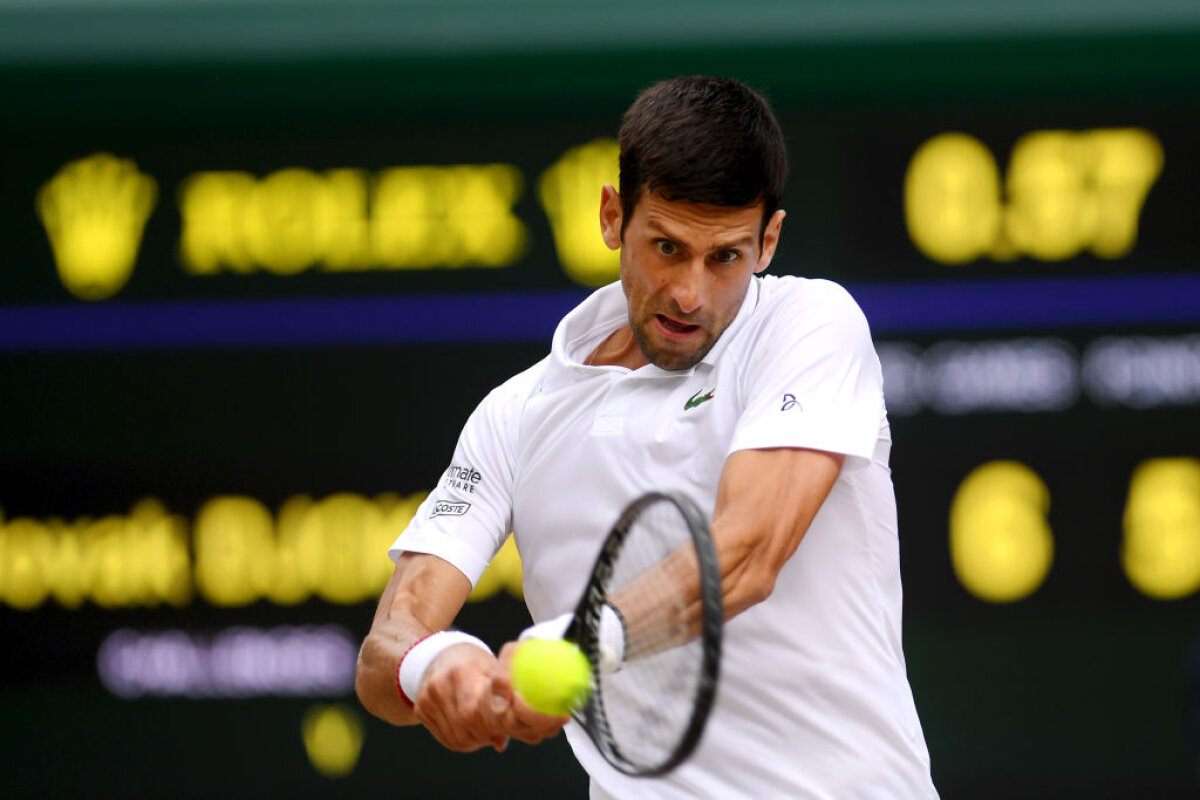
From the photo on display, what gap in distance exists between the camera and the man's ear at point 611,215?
2615mm

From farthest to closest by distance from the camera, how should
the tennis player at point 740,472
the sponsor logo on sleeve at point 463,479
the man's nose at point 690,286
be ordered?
the sponsor logo on sleeve at point 463,479, the man's nose at point 690,286, the tennis player at point 740,472

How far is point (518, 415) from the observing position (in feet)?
9.02

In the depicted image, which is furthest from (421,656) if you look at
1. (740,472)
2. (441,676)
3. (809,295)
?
(809,295)

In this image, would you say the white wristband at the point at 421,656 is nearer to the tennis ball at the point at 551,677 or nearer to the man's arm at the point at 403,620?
the man's arm at the point at 403,620

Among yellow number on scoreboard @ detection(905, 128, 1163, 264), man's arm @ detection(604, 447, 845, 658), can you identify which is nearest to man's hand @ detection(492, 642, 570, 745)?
man's arm @ detection(604, 447, 845, 658)

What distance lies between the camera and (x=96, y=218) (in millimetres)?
4668

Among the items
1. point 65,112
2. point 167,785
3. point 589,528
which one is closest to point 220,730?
point 167,785

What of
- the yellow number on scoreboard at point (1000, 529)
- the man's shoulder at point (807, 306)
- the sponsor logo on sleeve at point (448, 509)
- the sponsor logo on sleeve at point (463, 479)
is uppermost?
the man's shoulder at point (807, 306)

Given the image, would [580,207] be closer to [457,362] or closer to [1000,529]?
[457,362]

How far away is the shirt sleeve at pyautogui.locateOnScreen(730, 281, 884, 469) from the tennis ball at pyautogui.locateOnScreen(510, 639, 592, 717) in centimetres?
38

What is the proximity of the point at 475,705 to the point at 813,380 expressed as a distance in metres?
0.58

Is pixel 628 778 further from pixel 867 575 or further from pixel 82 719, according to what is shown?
pixel 82 719

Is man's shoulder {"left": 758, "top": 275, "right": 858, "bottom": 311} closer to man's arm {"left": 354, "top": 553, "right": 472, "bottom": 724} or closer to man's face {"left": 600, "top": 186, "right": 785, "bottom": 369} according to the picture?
man's face {"left": 600, "top": 186, "right": 785, "bottom": 369}

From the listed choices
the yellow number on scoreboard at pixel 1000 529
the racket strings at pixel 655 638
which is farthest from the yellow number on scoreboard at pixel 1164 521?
the racket strings at pixel 655 638
